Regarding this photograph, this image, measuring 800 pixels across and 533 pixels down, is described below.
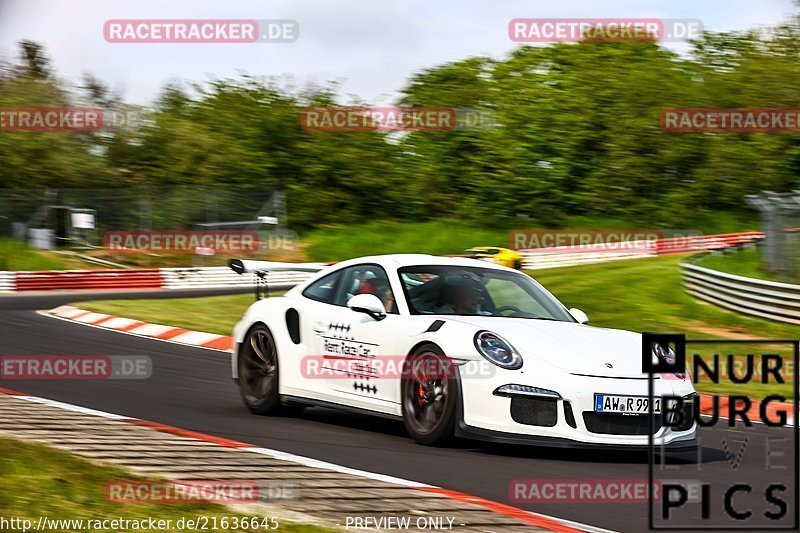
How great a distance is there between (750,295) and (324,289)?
445 inches

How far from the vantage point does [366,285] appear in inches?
349

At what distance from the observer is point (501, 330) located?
794cm

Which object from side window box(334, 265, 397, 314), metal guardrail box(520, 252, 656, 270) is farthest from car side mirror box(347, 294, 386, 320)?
metal guardrail box(520, 252, 656, 270)

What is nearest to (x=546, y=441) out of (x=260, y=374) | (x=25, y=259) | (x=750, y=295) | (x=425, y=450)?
(x=425, y=450)

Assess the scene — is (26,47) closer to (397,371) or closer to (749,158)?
(749,158)

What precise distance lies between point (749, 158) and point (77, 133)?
78.7ft

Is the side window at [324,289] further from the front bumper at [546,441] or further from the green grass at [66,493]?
the green grass at [66,493]

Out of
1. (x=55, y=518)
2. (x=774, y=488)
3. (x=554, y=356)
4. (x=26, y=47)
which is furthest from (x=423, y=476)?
(x=26, y=47)

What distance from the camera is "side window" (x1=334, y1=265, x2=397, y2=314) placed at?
8.62 meters

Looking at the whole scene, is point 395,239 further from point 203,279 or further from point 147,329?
point 147,329

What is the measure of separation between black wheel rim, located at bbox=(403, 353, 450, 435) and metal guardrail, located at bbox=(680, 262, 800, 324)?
11.1 meters

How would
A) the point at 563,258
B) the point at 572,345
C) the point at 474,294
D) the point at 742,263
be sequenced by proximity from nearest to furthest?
the point at 572,345 → the point at 474,294 → the point at 742,263 → the point at 563,258

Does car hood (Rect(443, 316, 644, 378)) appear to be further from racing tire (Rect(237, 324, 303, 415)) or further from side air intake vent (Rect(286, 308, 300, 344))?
racing tire (Rect(237, 324, 303, 415))

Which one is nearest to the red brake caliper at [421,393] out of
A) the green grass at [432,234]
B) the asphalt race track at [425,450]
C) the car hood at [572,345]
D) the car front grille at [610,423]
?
the asphalt race track at [425,450]
